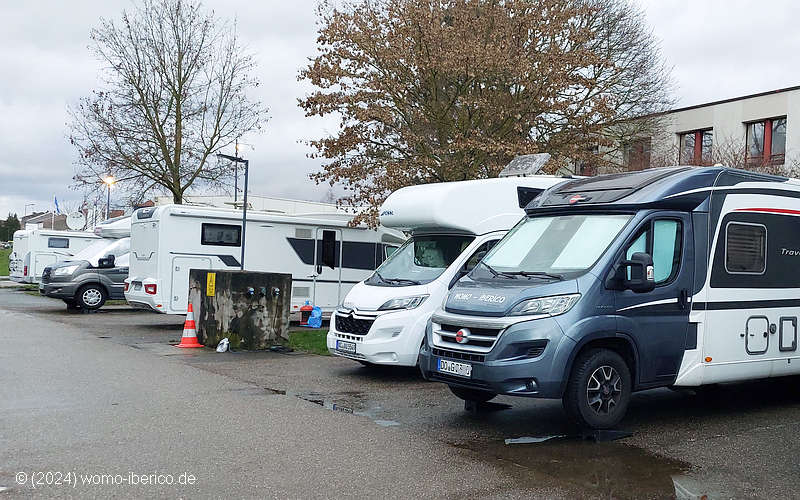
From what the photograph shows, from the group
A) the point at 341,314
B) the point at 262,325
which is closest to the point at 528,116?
the point at 262,325

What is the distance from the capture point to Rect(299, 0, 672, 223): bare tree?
20.1 metres

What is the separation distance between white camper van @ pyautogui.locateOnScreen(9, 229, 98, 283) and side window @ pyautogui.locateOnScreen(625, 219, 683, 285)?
912 inches

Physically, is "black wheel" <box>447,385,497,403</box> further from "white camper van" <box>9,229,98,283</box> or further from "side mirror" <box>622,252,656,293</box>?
"white camper van" <box>9,229,98,283</box>

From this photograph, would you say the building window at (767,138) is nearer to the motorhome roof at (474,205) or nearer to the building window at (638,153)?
the building window at (638,153)

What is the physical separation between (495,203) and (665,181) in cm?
305

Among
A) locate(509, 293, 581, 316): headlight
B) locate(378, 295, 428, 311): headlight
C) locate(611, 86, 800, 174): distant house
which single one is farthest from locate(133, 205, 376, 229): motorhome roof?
locate(611, 86, 800, 174): distant house

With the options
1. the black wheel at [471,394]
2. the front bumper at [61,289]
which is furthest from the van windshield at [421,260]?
the front bumper at [61,289]

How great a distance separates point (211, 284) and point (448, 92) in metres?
9.95

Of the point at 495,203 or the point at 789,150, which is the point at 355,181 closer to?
the point at 495,203

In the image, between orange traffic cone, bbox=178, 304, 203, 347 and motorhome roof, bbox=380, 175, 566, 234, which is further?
orange traffic cone, bbox=178, 304, 203, 347

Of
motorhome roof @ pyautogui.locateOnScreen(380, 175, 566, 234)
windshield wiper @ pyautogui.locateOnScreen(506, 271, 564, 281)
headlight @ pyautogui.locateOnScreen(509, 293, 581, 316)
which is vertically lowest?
headlight @ pyautogui.locateOnScreen(509, 293, 581, 316)

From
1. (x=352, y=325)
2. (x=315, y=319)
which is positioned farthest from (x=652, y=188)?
(x=315, y=319)

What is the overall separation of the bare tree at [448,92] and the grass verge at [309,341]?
4809mm

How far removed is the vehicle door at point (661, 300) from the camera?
299 inches
